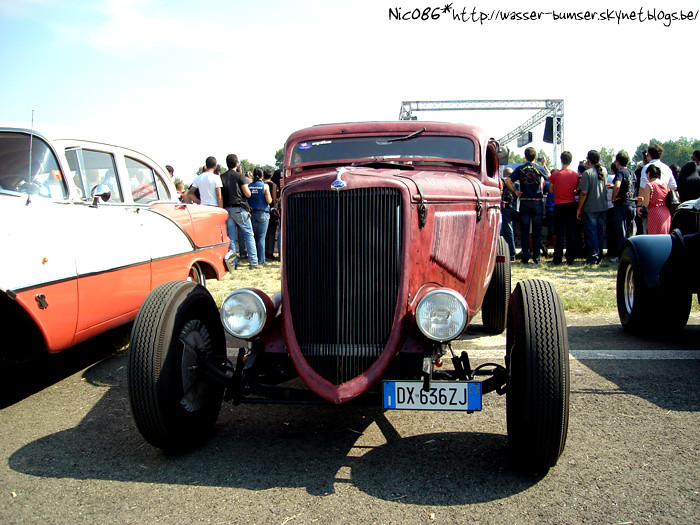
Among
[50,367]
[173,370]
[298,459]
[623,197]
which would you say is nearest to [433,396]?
[298,459]

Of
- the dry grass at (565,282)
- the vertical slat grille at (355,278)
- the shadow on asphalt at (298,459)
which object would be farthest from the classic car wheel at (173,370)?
the dry grass at (565,282)

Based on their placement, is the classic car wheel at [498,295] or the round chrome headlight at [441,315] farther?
the classic car wheel at [498,295]

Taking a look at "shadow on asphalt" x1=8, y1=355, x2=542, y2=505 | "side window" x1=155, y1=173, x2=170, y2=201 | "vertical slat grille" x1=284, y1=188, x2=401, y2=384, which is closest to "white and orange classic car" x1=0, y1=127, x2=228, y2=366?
"side window" x1=155, y1=173, x2=170, y2=201

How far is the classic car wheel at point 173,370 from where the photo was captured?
2947 millimetres

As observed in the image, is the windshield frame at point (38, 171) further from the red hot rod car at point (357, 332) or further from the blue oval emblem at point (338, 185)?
the blue oval emblem at point (338, 185)

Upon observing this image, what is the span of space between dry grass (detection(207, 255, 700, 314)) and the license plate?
4302mm

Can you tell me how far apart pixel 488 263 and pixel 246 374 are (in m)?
2.26

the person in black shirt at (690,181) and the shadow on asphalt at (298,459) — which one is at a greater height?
the person in black shirt at (690,181)

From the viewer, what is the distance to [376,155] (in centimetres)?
426

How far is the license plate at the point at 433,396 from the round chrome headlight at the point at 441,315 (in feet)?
0.76

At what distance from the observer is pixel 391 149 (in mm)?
4285

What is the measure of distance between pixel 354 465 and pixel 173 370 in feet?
3.55

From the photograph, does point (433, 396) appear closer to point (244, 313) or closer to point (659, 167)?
point (244, 313)

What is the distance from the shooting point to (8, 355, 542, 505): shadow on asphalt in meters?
Result: 2.75
